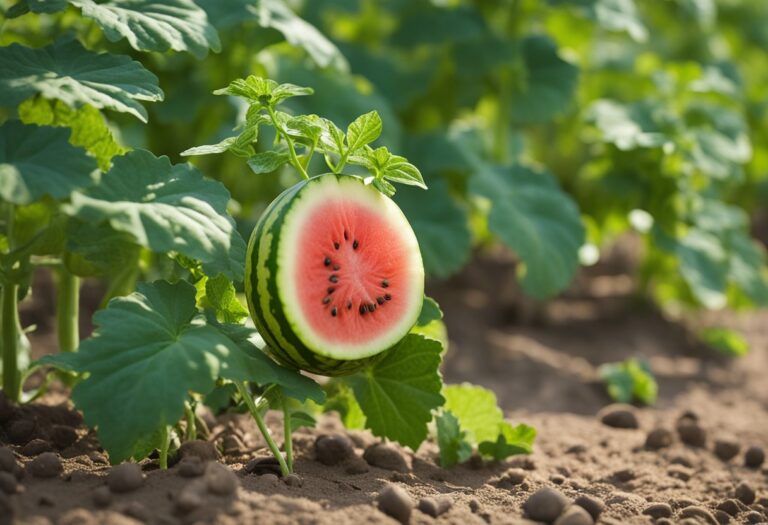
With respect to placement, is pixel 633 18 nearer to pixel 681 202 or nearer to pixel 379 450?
pixel 681 202

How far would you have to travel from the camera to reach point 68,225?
2141 millimetres

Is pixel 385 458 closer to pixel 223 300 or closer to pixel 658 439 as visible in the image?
pixel 223 300

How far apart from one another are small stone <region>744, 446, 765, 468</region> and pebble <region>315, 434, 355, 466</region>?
115cm

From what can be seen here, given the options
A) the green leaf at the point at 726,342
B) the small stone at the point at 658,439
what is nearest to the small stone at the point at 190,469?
the small stone at the point at 658,439

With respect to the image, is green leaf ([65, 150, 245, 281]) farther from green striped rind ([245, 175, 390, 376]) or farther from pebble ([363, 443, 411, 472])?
pebble ([363, 443, 411, 472])

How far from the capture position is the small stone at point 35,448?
2166 millimetres

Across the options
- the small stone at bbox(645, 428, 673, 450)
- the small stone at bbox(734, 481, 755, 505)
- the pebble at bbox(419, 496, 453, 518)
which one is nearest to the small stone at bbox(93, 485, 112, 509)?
the pebble at bbox(419, 496, 453, 518)

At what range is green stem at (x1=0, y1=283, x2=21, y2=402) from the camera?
2307 millimetres

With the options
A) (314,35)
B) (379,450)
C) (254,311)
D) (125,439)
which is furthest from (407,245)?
(314,35)

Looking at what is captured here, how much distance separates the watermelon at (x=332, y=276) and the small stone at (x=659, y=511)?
0.65 m

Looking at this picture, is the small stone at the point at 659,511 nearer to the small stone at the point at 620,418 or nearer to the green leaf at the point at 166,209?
the small stone at the point at 620,418

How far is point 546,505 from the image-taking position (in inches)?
77.1

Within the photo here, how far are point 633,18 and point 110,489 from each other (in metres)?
2.84

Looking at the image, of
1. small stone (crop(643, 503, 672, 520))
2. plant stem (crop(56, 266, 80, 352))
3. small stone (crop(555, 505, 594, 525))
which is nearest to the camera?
small stone (crop(555, 505, 594, 525))
